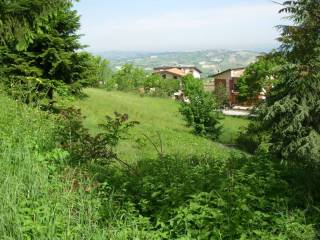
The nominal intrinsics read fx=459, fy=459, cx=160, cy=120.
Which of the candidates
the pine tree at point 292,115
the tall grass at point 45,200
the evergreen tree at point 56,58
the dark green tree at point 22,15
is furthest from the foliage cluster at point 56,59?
the tall grass at point 45,200

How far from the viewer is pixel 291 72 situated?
666 inches

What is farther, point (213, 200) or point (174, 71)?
point (174, 71)

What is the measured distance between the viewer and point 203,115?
29.7 m

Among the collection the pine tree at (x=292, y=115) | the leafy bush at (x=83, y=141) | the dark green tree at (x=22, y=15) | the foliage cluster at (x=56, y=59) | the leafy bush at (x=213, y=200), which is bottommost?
the pine tree at (x=292, y=115)

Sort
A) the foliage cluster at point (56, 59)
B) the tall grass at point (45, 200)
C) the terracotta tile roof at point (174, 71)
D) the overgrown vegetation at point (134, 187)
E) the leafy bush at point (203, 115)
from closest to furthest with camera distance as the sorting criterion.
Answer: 1. the tall grass at point (45, 200)
2. the overgrown vegetation at point (134, 187)
3. the foliage cluster at point (56, 59)
4. the leafy bush at point (203, 115)
5. the terracotta tile roof at point (174, 71)

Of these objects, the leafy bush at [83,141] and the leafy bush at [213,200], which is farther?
the leafy bush at [83,141]

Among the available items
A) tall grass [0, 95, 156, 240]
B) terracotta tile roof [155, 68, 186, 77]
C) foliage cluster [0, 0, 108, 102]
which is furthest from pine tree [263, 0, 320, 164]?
terracotta tile roof [155, 68, 186, 77]

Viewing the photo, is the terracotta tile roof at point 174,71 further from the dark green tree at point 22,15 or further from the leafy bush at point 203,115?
the dark green tree at point 22,15

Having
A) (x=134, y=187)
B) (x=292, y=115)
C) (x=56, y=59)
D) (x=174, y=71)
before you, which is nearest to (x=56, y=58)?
(x=56, y=59)

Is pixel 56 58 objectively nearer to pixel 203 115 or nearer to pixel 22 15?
pixel 22 15

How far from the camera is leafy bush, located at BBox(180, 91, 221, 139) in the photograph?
2947 cm

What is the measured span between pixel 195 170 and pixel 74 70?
445 inches

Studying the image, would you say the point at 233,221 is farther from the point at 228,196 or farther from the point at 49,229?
the point at 49,229

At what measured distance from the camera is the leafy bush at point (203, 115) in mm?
29469
